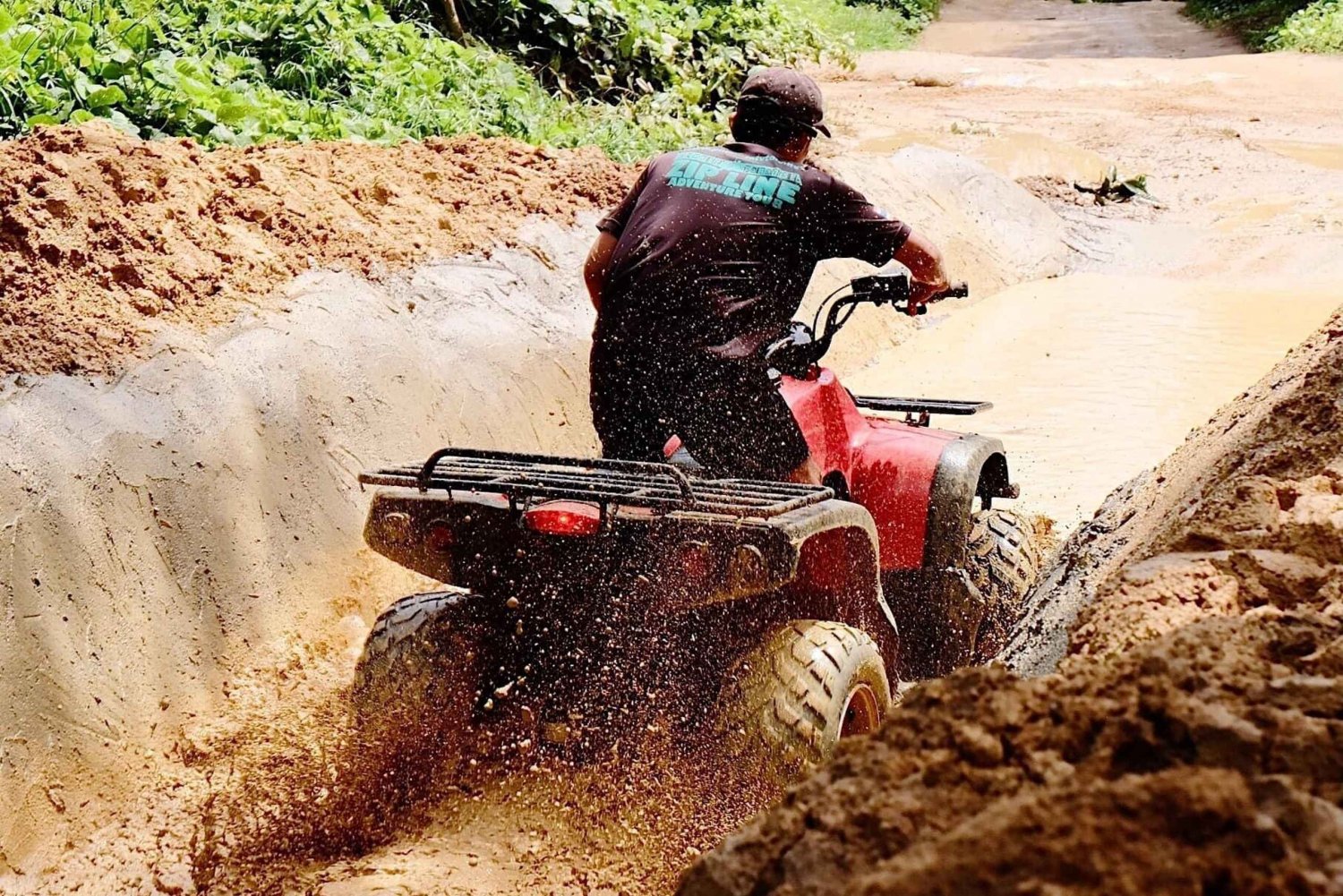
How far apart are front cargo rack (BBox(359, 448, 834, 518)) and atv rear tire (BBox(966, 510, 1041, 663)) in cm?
105

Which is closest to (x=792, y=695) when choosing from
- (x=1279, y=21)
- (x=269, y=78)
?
(x=269, y=78)

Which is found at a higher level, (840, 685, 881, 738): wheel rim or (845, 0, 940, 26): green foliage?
(840, 685, 881, 738): wheel rim

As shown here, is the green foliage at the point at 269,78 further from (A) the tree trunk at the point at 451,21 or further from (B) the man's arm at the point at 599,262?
(B) the man's arm at the point at 599,262

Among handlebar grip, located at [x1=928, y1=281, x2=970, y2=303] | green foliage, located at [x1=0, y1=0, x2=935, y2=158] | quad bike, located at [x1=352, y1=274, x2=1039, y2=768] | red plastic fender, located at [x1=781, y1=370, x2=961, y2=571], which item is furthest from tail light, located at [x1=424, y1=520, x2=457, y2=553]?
green foliage, located at [x1=0, y1=0, x2=935, y2=158]

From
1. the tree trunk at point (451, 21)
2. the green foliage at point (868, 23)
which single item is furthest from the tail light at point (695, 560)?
the green foliage at point (868, 23)

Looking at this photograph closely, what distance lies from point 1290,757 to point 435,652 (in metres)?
2.57

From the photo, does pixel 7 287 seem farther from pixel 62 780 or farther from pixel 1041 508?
pixel 1041 508

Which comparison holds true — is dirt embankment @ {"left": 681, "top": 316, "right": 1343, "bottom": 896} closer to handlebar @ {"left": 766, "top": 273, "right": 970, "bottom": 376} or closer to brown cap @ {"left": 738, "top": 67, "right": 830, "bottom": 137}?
handlebar @ {"left": 766, "top": 273, "right": 970, "bottom": 376}

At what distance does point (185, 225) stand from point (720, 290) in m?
2.50

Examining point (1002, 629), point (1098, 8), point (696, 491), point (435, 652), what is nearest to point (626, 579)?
point (696, 491)

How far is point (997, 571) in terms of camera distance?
179 inches

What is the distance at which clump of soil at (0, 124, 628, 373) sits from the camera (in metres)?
4.67

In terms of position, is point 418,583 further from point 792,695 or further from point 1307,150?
point 1307,150

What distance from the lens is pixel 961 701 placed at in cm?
163
